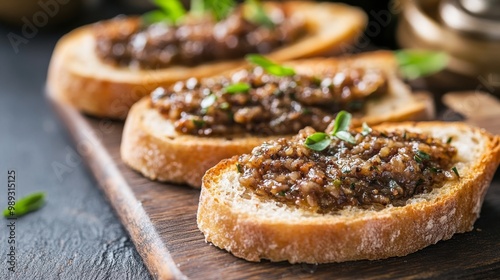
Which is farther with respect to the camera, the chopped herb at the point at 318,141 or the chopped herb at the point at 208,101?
the chopped herb at the point at 208,101

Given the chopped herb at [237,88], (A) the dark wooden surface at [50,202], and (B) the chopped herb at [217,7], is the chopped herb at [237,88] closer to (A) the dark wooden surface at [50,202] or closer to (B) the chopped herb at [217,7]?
(A) the dark wooden surface at [50,202]

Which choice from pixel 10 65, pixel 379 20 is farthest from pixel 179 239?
pixel 379 20

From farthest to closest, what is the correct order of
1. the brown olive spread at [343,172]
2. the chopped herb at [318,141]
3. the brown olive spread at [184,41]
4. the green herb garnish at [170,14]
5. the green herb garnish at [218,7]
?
the green herb garnish at [218,7] → the green herb garnish at [170,14] → the brown olive spread at [184,41] → the chopped herb at [318,141] → the brown olive spread at [343,172]

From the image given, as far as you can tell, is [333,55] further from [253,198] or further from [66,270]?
[66,270]

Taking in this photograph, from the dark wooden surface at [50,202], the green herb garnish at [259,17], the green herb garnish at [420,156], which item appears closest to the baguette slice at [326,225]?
the green herb garnish at [420,156]

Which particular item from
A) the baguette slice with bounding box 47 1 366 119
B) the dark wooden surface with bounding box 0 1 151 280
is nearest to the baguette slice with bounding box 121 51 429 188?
the dark wooden surface with bounding box 0 1 151 280

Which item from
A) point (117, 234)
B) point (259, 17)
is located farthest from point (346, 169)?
point (259, 17)
